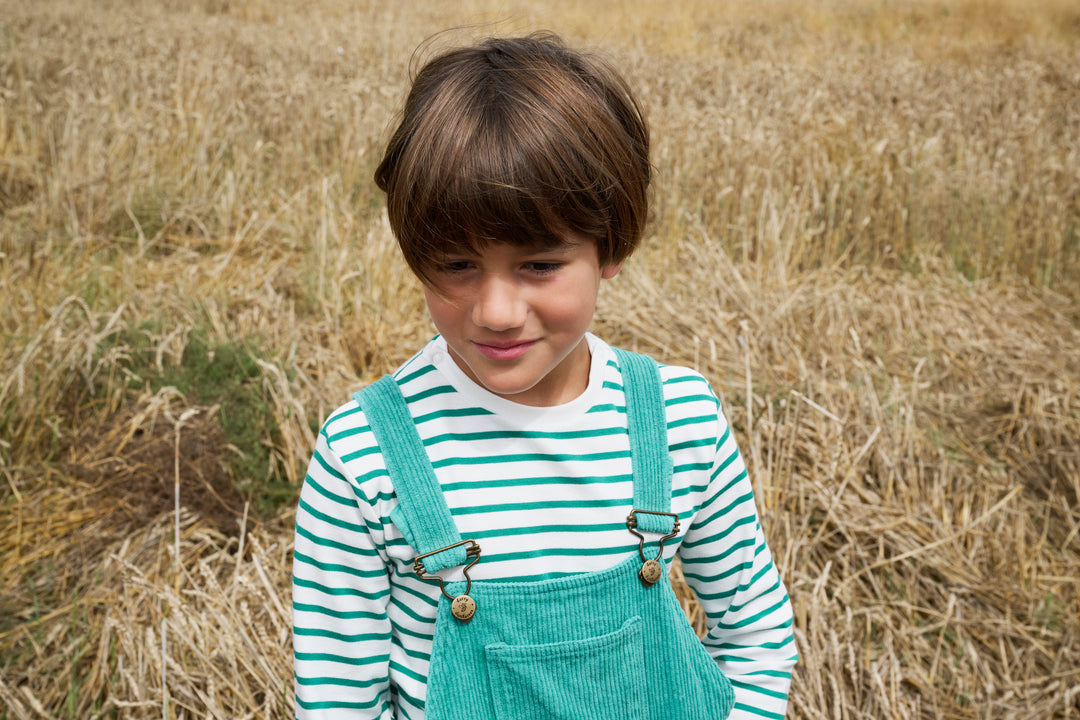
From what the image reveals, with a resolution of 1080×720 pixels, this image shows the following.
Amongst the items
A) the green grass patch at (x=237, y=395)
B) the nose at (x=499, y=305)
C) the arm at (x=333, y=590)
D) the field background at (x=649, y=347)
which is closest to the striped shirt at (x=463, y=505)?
the arm at (x=333, y=590)

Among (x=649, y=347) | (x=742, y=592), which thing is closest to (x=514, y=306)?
(x=742, y=592)

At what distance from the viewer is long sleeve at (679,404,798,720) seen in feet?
3.67

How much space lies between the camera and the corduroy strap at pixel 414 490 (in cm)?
97

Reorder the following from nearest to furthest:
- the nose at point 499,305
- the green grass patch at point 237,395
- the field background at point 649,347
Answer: the nose at point 499,305, the field background at point 649,347, the green grass patch at point 237,395

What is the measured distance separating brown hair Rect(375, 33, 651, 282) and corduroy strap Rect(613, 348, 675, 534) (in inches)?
6.7

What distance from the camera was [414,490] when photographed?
3.20ft

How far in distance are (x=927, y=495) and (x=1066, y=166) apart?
270cm

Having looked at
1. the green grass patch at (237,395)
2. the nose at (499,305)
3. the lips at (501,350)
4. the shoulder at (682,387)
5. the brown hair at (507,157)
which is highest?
the brown hair at (507,157)

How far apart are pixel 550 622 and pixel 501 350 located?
0.31 meters

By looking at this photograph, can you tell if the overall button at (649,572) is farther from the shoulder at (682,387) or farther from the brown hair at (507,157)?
the brown hair at (507,157)

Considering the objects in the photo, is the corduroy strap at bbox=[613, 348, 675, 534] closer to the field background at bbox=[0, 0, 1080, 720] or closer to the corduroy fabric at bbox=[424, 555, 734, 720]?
the corduroy fabric at bbox=[424, 555, 734, 720]

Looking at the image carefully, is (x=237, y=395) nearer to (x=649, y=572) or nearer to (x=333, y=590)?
(x=333, y=590)

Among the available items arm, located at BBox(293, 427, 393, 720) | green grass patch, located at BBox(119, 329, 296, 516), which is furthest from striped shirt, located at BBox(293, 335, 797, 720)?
green grass patch, located at BBox(119, 329, 296, 516)

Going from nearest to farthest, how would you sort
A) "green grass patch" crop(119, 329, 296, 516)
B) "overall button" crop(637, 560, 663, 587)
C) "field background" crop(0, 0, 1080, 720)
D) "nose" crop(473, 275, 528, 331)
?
"nose" crop(473, 275, 528, 331) < "overall button" crop(637, 560, 663, 587) < "field background" crop(0, 0, 1080, 720) < "green grass patch" crop(119, 329, 296, 516)
